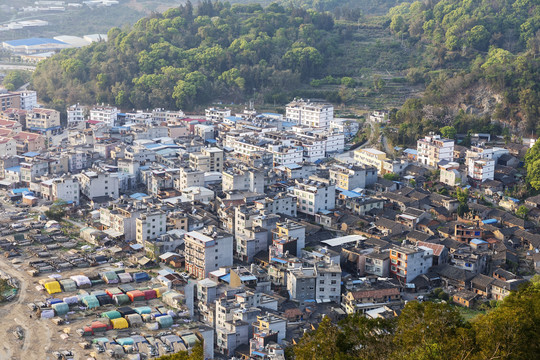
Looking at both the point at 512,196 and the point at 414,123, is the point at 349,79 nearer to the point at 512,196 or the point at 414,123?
the point at 414,123

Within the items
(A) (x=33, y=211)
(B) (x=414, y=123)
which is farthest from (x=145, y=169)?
(B) (x=414, y=123)

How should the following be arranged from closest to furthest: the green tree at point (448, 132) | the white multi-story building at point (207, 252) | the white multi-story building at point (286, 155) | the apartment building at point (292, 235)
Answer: the white multi-story building at point (207, 252) → the apartment building at point (292, 235) → the white multi-story building at point (286, 155) → the green tree at point (448, 132)

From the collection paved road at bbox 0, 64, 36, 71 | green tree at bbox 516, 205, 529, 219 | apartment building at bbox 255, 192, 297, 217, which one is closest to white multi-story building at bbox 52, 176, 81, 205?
apartment building at bbox 255, 192, 297, 217

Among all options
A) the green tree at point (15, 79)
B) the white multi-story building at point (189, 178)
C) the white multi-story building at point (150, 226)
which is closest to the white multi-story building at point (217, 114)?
the white multi-story building at point (189, 178)

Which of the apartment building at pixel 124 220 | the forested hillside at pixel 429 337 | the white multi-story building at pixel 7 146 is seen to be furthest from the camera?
the white multi-story building at pixel 7 146

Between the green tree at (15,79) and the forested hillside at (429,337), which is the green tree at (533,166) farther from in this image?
the green tree at (15,79)

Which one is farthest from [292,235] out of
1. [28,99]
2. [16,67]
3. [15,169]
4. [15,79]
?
[16,67]
